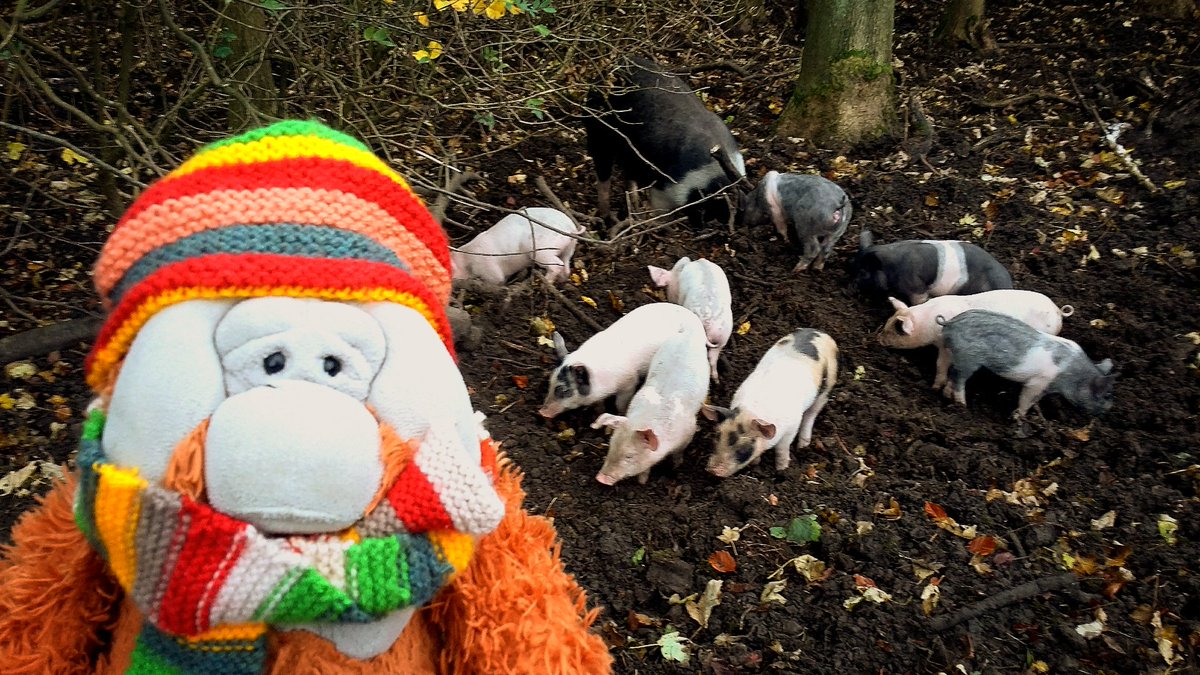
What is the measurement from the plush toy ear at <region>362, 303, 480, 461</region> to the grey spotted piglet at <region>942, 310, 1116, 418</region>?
326cm

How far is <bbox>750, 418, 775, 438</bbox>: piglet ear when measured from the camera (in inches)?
134

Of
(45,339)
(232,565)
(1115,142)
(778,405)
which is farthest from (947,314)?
(45,339)

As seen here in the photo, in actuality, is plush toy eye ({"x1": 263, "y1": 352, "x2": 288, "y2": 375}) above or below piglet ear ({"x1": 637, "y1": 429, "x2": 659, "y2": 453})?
above

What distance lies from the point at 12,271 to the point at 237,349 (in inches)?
146

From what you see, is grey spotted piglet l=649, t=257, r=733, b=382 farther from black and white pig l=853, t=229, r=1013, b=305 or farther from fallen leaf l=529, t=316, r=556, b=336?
black and white pig l=853, t=229, r=1013, b=305

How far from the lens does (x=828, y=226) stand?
4.91 meters

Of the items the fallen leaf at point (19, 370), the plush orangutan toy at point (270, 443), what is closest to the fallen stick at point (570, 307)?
the fallen leaf at point (19, 370)

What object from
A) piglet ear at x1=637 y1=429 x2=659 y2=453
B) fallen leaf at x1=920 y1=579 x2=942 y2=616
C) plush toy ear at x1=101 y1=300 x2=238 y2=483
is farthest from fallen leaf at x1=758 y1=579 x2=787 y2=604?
plush toy ear at x1=101 y1=300 x2=238 y2=483

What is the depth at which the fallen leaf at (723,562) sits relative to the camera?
310 cm

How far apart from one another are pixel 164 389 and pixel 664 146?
4.46 metres

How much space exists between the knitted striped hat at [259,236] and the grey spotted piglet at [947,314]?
3.44 m

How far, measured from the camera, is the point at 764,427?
341 centimetres

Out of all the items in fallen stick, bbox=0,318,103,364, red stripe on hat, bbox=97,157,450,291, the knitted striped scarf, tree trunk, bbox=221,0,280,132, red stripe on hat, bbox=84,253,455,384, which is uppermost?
red stripe on hat, bbox=97,157,450,291

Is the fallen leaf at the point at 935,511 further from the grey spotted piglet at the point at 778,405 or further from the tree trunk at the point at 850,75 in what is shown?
the tree trunk at the point at 850,75
